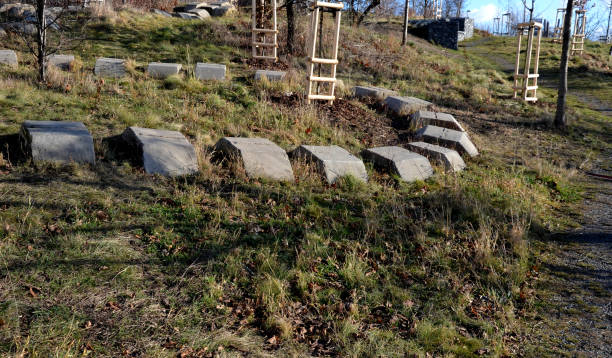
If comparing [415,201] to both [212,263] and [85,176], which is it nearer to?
[212,263]

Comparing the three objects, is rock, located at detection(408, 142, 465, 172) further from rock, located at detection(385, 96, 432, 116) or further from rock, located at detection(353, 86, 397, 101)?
rock, located at detection(353, 86, 397, 101)

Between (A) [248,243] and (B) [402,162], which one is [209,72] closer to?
(B) [402,162]

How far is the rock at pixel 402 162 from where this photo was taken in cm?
712

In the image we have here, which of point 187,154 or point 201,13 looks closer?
point 187,154

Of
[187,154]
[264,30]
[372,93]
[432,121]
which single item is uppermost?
[264,30]

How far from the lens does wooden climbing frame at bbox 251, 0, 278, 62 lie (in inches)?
534

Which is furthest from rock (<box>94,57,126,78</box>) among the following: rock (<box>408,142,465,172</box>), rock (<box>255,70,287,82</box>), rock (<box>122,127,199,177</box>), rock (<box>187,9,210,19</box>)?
rock (<box>187,9,210,19</box>)

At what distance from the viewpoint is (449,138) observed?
8.97 metres

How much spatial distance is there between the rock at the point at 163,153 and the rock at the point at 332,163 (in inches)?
63.0

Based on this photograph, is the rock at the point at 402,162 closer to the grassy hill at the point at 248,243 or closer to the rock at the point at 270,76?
the grassy hill at the point at 248,243

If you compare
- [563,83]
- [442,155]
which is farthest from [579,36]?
[442,155]

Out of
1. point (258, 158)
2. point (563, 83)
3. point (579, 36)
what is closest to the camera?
point (258, 158)

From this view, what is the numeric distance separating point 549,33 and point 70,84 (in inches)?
2269

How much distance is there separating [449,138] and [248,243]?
18.2 ft
